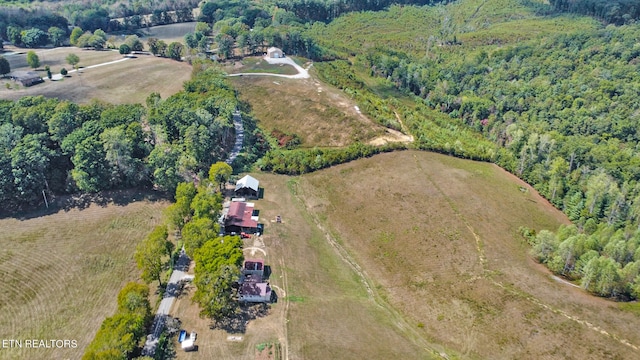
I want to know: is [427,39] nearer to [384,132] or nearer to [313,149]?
[384,132]

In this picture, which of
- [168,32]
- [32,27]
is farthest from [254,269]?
[32,27]

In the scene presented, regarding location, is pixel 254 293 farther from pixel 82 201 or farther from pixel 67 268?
pixel 82 201

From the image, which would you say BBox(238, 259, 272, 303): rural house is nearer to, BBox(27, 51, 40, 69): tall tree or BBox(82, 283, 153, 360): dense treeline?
BBox(82, 283, 153, 360): dense treeline

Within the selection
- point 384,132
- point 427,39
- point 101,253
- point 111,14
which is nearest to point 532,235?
point 384,132

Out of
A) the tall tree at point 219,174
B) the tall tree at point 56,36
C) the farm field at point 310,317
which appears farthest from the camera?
the tall tree at point 56,36

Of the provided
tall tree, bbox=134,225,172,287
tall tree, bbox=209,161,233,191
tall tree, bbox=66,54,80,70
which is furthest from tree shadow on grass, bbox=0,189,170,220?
tall tree, bbox=66,54,80,70

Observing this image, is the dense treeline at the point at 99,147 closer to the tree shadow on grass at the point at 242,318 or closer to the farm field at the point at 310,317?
the farm field at the point at 310,317
